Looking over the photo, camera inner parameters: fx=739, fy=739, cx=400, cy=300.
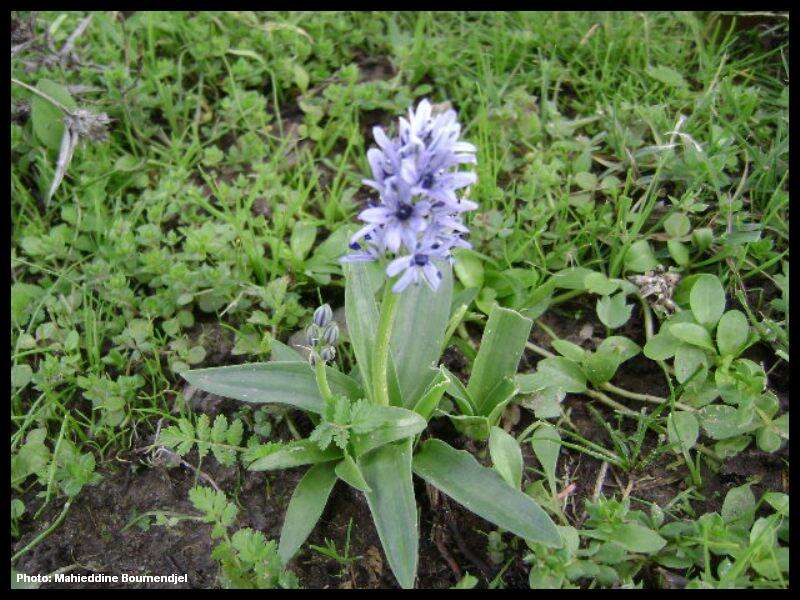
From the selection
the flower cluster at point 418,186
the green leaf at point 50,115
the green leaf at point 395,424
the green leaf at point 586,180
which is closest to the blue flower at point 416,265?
the flower cluster at point 418,186

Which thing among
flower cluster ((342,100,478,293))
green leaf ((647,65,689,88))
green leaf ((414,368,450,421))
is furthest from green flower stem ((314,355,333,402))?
green leaf ((647,65,689,88))

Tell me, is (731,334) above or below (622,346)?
above

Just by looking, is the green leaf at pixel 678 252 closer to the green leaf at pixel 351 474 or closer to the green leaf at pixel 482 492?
the green leaf at pixel 482 492

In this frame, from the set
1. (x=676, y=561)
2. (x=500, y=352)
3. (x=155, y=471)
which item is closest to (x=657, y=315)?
(x=500, y=352)

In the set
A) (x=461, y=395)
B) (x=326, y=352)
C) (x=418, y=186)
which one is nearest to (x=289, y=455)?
(x=326, y=352)

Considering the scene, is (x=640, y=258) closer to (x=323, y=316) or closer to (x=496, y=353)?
(x=496, y=353)

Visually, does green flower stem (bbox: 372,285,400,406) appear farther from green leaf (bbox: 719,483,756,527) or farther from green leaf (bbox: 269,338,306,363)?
green leaf (bbox: 719,483,756,527)
